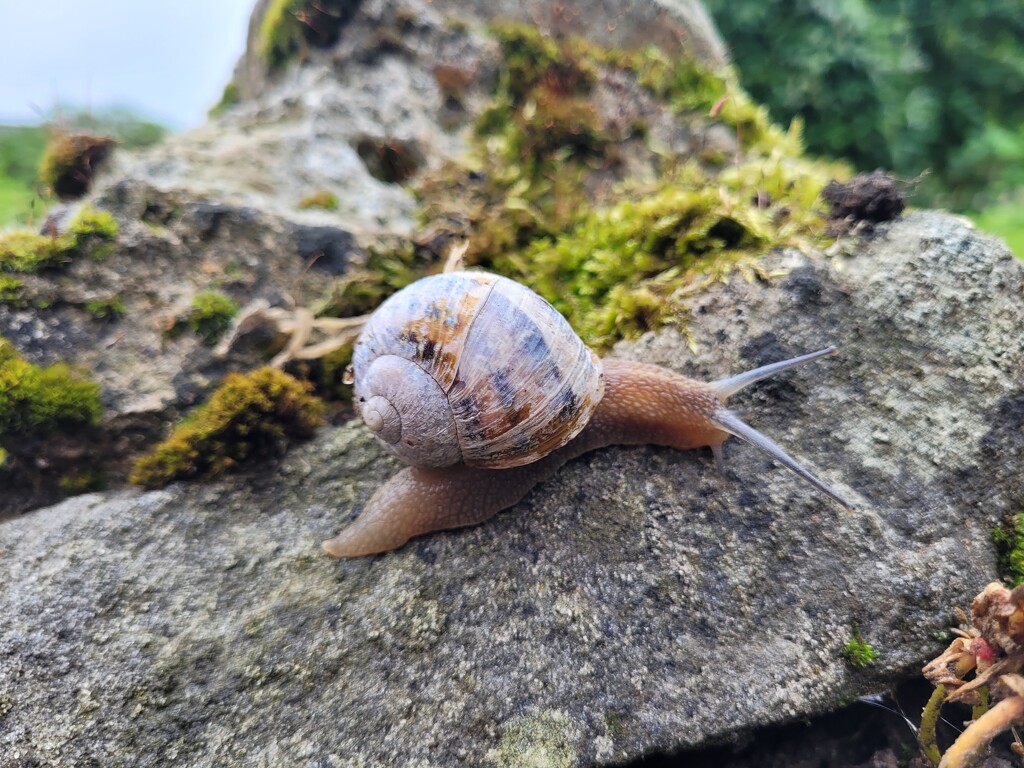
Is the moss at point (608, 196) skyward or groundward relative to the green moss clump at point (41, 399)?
skyward

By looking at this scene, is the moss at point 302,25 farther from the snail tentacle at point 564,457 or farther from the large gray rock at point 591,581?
the snail tentacle at point 564,457

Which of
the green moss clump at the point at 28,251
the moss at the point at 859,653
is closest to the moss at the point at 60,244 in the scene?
the green moss clump at the point at 28,251

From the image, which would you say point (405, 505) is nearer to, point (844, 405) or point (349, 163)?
point (844, 405)

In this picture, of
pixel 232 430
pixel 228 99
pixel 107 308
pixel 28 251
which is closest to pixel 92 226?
pixel 28 251

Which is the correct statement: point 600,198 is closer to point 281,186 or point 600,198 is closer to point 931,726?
point 281,186

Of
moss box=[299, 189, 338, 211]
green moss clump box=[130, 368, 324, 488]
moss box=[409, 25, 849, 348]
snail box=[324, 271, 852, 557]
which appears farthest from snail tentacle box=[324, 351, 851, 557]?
moss box=[299, 189, 338, 211]

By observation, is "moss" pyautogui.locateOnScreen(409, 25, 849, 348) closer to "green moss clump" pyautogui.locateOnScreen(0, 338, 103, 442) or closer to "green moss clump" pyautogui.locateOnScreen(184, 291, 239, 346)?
"green moss clump" pyautogui.locateOnScreen(184, 291, 239, 346)
